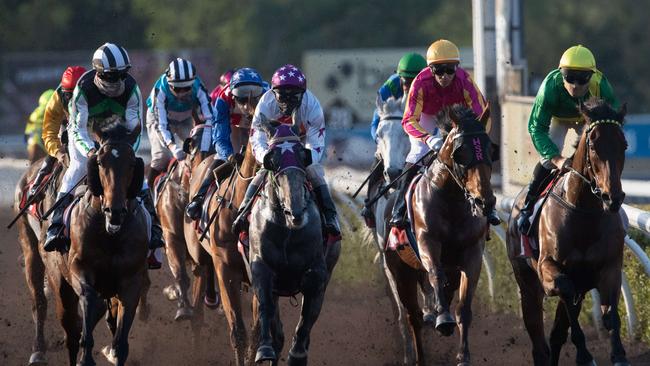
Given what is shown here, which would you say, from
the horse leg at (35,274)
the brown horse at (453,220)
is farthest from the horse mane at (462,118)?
the horse leg at (35,274)

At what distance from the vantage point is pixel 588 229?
8.85m

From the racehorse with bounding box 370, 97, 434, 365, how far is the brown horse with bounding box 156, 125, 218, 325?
1.50 metres

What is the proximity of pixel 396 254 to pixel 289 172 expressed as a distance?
6.75ft

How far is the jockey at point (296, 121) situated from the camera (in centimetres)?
946

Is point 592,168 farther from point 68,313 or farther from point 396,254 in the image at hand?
point 68,313

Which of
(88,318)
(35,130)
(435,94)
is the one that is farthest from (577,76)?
(35,130)

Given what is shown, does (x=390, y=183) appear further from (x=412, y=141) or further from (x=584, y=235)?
(x=584, y=235)

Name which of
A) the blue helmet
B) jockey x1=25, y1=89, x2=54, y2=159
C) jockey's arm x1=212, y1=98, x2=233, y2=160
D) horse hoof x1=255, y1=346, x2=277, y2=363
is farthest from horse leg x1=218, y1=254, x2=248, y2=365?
jockey x1=25, y1=89, x2=54, y2=159

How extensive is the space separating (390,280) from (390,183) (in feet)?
2.73

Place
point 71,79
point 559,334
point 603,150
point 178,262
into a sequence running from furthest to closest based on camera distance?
point 178,262 < point 71,79 < point 559,334 < point 603,150

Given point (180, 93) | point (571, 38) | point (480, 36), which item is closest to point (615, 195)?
point (180, 93)

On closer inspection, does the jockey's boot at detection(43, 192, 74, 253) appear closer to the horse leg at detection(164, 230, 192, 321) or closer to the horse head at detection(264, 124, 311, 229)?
the horse head at detection(264, 124, 311, 229)

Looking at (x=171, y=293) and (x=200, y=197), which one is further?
(x=171, y=293)

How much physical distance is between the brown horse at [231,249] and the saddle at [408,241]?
1110mm
